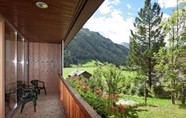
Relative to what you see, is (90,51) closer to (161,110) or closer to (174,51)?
(174,51)

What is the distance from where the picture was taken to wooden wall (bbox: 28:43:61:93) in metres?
5.31

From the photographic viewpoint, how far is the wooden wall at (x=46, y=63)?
5.31m

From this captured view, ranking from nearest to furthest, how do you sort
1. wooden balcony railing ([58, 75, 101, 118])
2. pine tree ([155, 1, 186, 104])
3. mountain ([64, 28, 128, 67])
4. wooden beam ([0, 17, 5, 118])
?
wooden balcony railing ([58, 75, 101, 118])
wooden beam ([0, 17, 5, 118])
mountain ([64, 28, 128, 67])
pine tree ([155, 1, 186, 104])

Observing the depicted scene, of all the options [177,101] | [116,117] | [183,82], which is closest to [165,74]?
[183,82]

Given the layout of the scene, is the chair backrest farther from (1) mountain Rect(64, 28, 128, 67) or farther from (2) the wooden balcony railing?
(1) mountain Rect(64, 28, 128, 67)

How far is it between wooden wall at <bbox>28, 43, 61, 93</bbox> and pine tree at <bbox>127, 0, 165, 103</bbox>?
386 inches

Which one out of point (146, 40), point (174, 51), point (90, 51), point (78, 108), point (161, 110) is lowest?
point (161, 110)

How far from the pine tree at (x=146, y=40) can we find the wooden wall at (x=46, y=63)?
386 inches

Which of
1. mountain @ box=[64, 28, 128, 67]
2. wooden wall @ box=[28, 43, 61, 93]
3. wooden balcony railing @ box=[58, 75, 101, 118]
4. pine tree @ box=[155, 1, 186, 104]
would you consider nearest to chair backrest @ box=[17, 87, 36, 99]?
wooden balcony railing @ box=[58, 75, 101, 118]

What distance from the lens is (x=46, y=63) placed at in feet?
18.0

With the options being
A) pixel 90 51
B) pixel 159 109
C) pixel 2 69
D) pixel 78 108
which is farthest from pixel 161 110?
pixel 2 69

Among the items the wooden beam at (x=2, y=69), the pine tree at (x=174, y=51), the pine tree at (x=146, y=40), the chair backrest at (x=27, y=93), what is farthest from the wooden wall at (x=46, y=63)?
the pine tree at (x=146, y=40)

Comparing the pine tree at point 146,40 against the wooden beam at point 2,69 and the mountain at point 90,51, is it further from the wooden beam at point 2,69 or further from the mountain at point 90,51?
the wooden beam at point 2,69

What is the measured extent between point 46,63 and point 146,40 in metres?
11.4
